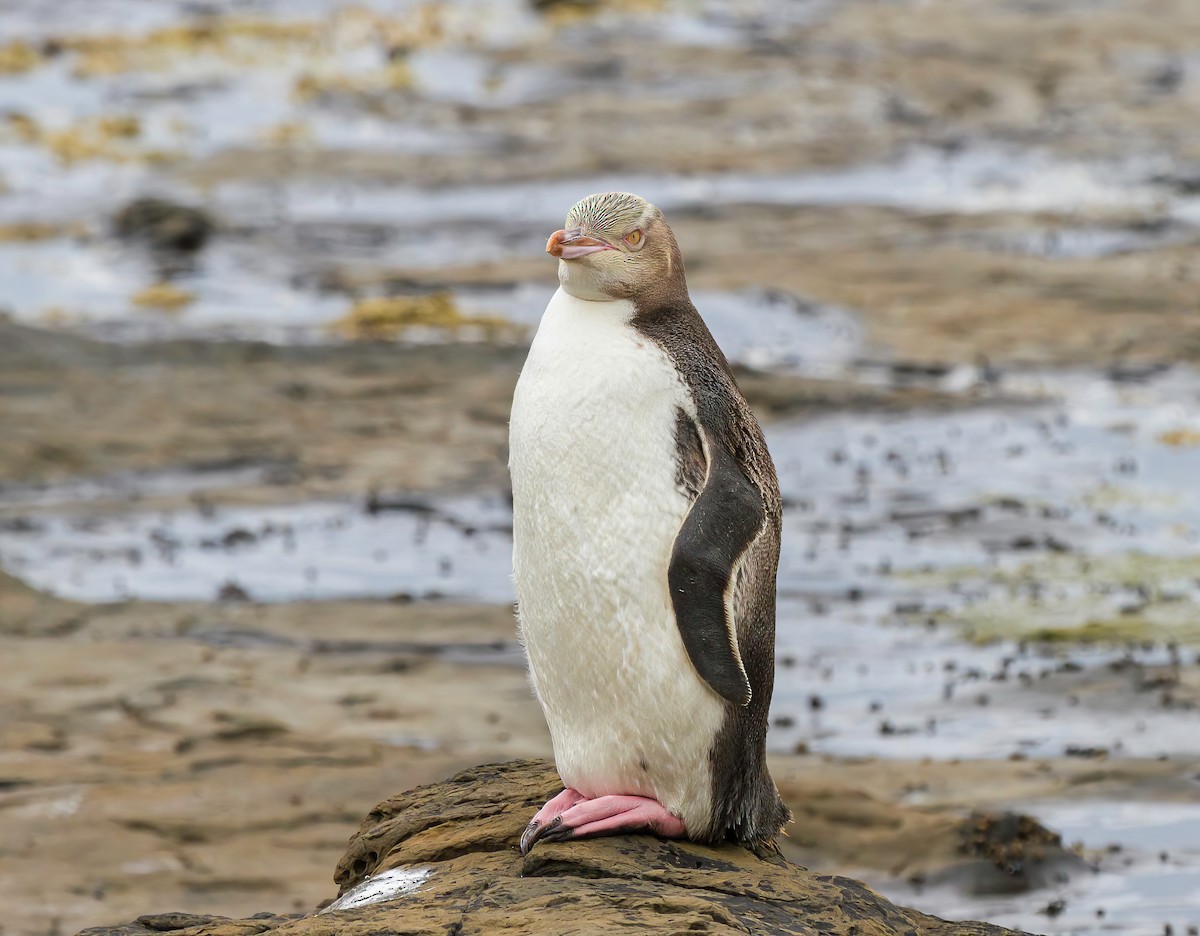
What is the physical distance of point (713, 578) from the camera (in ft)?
14.2

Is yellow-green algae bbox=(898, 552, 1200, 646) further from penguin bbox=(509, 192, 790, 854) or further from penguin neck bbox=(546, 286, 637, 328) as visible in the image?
penguin neck bbox=(546, 286, 637, 328)

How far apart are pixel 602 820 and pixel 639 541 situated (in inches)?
26.8

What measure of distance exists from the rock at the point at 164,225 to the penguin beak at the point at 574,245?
15701 mm

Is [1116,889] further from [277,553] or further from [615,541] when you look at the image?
[277,553]

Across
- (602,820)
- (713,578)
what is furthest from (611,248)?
(602,820)

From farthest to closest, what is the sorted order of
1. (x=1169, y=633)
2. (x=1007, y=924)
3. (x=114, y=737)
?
(x=1169, y=633)
(x=114, y=737)
(x=1007, y=924)

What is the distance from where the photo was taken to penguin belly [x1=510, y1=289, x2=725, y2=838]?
175 inches

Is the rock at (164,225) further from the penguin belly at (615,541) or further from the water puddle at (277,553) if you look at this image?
the penguin belly at (615,541)

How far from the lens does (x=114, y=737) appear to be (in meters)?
8.46

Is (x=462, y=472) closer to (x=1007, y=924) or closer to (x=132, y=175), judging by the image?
(x=1007, y=924)

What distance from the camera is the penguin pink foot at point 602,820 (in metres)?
4.53

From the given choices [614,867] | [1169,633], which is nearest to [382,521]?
[1169,633]

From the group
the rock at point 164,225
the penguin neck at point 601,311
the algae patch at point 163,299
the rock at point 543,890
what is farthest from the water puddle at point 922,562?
the rock at point 164,225

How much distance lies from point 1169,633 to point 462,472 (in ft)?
16.3
